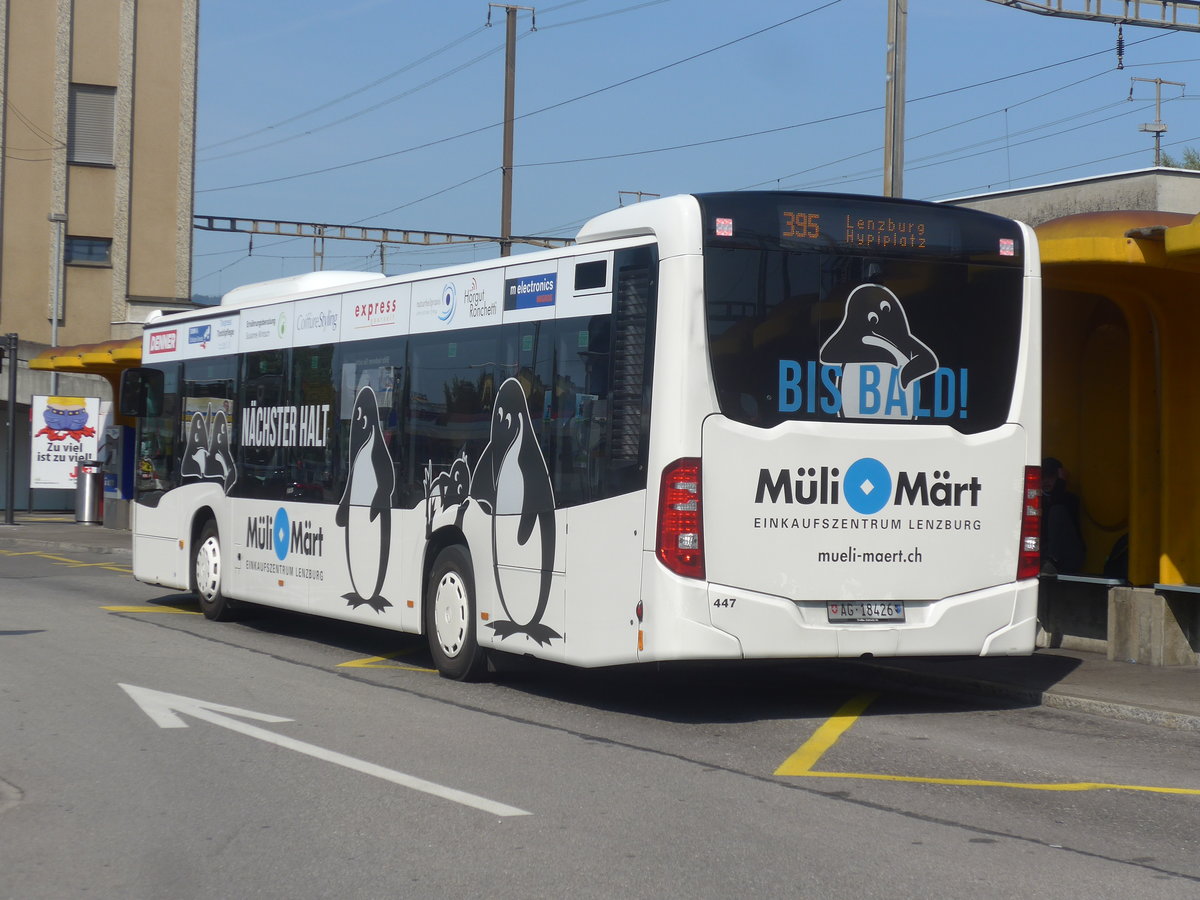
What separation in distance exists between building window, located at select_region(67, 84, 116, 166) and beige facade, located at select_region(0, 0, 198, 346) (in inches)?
1.3

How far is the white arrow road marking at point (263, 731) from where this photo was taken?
7.08 metres

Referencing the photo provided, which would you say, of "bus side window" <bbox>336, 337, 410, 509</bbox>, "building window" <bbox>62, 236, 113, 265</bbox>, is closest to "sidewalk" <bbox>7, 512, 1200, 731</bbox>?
"bus side window" <bbox>336, 337, 410, 509</bbox>

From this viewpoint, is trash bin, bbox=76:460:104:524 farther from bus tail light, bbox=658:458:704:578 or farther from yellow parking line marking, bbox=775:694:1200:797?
yellow parking line marking, bbox=775:694:1200:797

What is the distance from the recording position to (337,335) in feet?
43.2

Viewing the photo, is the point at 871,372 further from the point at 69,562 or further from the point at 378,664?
the point at 69,562

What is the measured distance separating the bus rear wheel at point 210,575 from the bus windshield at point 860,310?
787cm

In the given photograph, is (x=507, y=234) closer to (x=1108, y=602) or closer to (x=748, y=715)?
(x=1108, y=602)

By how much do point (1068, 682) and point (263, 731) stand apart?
589cm

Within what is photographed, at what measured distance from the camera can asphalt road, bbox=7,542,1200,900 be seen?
579 cm

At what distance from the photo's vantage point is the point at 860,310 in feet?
31.0

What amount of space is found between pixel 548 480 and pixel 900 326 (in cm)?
248

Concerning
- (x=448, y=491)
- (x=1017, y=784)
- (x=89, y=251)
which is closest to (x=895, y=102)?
(x=448, y=491)

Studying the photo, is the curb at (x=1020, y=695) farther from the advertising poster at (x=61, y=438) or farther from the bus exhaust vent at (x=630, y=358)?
the advertising poster at (x=61, y=438)

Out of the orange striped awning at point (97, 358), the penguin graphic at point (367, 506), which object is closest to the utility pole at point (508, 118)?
the orange striped awning at point (97, 358)
